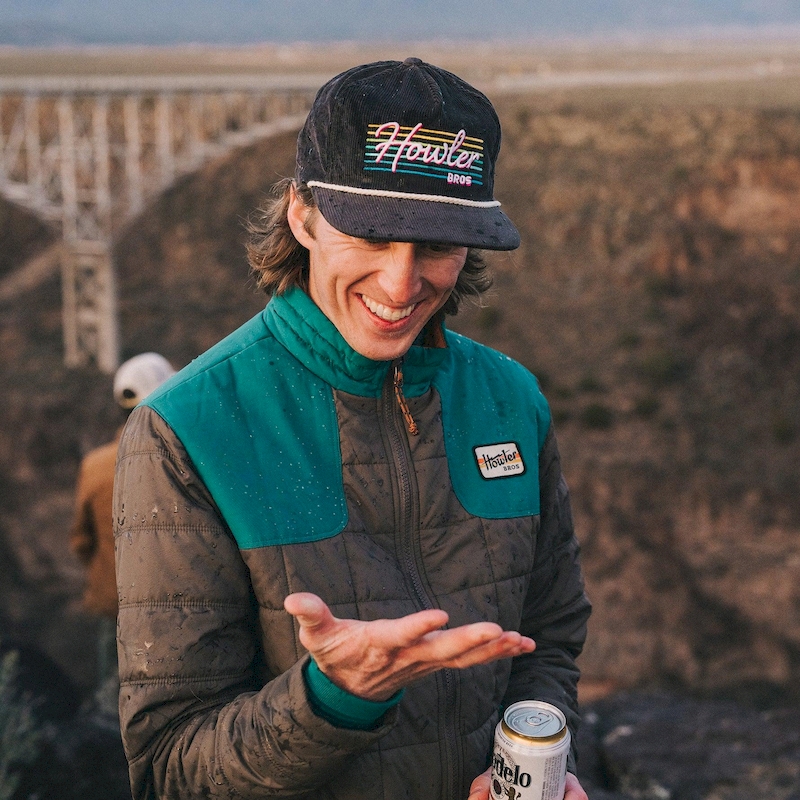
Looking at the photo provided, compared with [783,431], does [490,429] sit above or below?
above

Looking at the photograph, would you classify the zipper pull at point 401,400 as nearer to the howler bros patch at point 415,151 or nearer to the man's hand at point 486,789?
the howler bros patch at point 415,151

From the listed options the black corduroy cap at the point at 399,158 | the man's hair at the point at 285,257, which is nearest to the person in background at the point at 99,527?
the man's hair at the point at 285,257

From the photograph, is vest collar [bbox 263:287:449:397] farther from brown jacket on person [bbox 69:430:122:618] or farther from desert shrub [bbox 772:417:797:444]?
desert shrub [bbox 772:417:797:444]

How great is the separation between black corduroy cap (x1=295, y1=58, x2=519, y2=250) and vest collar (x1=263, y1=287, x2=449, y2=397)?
25cm

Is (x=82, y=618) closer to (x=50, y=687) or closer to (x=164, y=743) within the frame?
(x=50, y=687)

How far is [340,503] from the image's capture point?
204 centimetres

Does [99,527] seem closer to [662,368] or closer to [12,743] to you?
[12,743]

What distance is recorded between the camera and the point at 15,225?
3338cm

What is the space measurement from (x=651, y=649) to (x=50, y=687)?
1347 centimetres

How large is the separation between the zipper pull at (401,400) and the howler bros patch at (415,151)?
42 cm

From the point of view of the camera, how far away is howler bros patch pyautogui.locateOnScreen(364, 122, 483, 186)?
6.29 ft

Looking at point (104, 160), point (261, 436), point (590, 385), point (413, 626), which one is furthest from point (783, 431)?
point (413, 626)

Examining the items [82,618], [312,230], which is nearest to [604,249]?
[82,618]

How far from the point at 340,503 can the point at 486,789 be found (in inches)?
23.7
